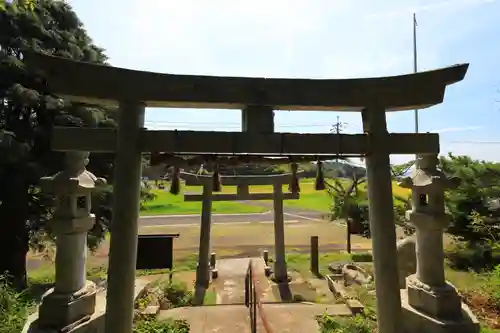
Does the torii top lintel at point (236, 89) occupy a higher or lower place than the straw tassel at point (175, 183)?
higher

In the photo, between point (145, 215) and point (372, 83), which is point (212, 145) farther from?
point (145, 215)

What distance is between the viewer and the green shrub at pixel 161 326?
20.4ft

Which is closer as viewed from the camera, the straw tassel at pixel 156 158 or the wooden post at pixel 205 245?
the straw tassel at pixel 156 158

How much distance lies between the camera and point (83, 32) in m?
10.8

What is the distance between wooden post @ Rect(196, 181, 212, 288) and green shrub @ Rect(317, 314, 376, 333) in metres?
5.63

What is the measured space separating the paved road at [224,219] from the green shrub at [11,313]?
19939mm

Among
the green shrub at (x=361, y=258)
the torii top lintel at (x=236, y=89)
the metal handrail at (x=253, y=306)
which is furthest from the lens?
the green shrub at (x=361, y=258)

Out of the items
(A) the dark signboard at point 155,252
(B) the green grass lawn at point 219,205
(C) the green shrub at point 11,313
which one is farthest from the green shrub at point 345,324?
(B) the green grass lawn at point 219,205

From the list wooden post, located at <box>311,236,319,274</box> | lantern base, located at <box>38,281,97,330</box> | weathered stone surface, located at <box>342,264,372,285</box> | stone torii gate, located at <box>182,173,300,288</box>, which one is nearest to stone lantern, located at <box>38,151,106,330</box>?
lantern base, located at <box>38,281,97,330</box>

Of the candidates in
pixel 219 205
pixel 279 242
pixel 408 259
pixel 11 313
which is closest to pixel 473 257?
pixel 408 259

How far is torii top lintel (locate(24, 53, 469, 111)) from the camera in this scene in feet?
13.3

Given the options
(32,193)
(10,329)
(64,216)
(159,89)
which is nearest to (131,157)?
(159,89)

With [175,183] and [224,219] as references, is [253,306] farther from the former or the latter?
[224,219]

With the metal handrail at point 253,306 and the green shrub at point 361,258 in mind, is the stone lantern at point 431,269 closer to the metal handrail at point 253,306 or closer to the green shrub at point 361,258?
the metal handrail at point 253,306
